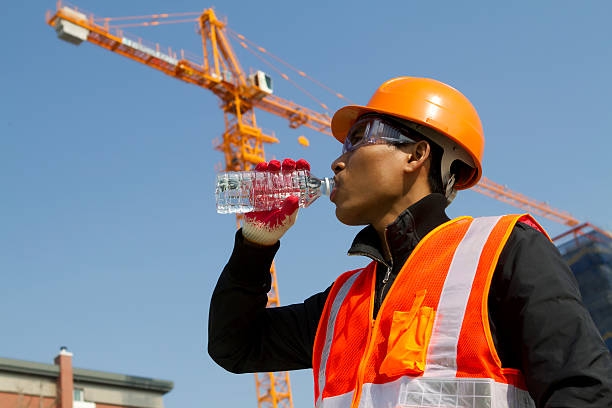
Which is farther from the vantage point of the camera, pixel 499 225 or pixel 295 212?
pixel 295 212

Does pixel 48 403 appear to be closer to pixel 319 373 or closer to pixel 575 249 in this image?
pixel 319 373

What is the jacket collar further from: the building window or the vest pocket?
the building window

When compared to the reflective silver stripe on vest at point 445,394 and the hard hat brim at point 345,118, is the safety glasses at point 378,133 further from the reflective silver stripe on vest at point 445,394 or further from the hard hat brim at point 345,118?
the reflective silver stripe on vest at point 445,394

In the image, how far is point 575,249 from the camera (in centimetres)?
6431

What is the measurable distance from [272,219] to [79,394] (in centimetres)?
2569

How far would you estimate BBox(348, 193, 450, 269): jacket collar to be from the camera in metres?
3.19

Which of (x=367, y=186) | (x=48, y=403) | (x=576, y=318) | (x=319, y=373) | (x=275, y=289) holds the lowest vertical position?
(x=576, y=318)

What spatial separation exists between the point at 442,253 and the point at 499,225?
22cm

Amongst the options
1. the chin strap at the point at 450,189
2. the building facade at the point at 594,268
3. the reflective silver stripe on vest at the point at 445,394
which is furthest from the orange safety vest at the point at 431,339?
the building facade at the point at 594,268

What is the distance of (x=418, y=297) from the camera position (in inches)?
112

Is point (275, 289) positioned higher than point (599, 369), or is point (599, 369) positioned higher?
point (275, 289)

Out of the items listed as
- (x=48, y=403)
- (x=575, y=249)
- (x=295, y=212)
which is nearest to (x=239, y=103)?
(x=48, y=403)

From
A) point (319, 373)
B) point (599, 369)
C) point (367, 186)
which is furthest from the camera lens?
point (367, 186)

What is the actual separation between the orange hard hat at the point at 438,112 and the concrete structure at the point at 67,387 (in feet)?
80.7
